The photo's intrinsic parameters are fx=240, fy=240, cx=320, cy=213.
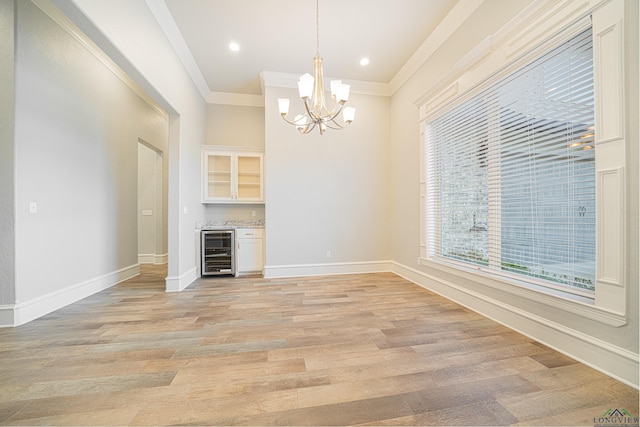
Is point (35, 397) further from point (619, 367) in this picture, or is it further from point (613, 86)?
→ point (613, 86)

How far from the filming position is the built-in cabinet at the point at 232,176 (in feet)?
14.6

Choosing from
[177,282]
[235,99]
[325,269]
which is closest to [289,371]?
[177,282]

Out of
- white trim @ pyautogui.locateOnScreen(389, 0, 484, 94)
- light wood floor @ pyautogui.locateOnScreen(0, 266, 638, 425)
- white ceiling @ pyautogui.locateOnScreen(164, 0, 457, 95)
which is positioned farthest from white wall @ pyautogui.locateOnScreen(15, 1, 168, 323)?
white trim @ pyautogui.locateOnScreen(389, 0, 484, 94)

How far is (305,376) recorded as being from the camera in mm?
1576

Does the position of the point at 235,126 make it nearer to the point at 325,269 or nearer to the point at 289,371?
the point at 325,269

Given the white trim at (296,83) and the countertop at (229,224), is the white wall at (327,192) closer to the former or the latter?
the white trim at (296,83)

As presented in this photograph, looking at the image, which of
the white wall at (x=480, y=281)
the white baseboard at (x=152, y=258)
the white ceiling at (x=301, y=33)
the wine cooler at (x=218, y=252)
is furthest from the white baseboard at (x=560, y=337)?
the white baseboard at (x=152, y=258)

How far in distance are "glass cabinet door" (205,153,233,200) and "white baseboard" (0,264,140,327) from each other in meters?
1.94

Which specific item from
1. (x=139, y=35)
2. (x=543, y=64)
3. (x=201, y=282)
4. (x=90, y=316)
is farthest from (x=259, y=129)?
(x=543, y=64)

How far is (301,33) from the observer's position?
10.3 feet

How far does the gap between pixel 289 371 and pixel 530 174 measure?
2554mm

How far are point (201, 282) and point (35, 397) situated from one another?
251 centimetres

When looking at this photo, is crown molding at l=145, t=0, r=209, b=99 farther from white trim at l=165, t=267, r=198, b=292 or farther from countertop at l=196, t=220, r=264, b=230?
white trim at l=165, t=267, r=198, b=292

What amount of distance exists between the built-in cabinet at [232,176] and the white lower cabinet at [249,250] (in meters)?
0.61
